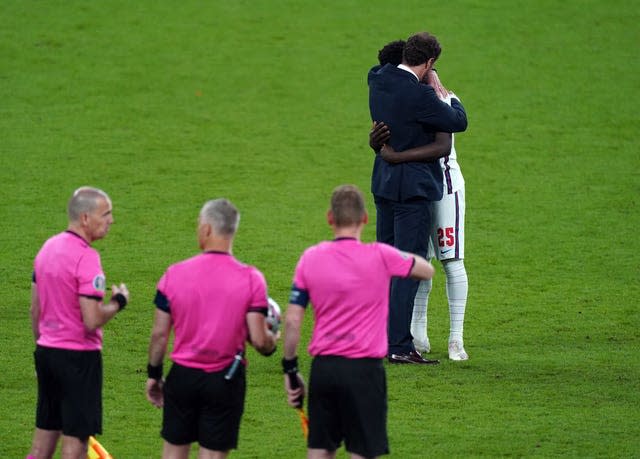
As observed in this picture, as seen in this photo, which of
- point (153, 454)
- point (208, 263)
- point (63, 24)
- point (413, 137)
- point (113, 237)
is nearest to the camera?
point (208, 263)

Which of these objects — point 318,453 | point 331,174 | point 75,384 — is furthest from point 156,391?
point 331,174

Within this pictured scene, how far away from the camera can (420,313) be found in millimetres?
9016

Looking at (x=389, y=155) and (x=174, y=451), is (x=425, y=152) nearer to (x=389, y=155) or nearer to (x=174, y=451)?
(x=389, y=155)

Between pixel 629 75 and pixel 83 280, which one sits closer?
pixel 83 280

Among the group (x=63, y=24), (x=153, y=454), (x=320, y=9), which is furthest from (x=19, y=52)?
(x=153, y=454)

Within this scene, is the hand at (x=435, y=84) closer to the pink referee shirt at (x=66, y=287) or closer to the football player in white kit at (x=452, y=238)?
the football player in white kit at (x=452, y=238)

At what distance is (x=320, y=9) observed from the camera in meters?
19.6

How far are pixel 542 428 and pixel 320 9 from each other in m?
13.3

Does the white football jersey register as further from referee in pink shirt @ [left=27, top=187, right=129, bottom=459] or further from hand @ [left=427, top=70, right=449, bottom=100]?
referee in pink shirt @ [left=27, top=187, right=129, bottom=459]

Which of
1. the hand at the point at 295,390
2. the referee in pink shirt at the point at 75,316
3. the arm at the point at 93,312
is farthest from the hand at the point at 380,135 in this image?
the arm at the point at 93,312

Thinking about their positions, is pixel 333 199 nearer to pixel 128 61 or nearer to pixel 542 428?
pixel 542 428

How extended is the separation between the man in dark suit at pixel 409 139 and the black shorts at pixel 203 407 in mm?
3048

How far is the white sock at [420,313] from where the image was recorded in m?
8.96

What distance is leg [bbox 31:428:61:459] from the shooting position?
6.02m
